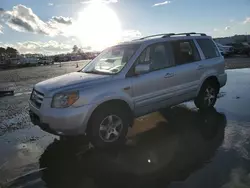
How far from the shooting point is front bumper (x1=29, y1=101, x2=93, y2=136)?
4.65 meters

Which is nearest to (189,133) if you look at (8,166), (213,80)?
(213,80)

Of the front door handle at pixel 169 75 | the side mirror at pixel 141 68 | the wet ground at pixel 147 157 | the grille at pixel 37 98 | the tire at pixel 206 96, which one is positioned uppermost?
the side mirror at pixel 141 68

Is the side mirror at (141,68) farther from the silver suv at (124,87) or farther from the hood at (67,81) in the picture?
the hood at (67,81)

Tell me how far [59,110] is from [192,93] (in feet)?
11.3

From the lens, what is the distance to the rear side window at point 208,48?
23.4 feet

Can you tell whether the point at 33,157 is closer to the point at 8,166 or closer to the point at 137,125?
the point at 8,166

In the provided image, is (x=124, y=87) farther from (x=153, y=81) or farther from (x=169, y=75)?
(x=169, y=75)

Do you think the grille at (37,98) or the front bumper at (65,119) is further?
the grille at (37,98)

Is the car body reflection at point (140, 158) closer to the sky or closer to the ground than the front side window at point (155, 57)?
closer to the ground

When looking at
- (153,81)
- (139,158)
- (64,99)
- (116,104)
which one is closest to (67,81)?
(64,99)

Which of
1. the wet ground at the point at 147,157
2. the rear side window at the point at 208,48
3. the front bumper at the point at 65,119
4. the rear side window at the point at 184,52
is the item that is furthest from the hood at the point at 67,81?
the rear side window at the point at 208,48

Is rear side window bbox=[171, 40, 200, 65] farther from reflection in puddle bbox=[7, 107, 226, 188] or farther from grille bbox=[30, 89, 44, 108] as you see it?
grille bbox=[30, 89, 44, 108]

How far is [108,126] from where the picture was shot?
5086 mm

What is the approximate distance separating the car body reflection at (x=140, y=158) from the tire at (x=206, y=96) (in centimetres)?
95
